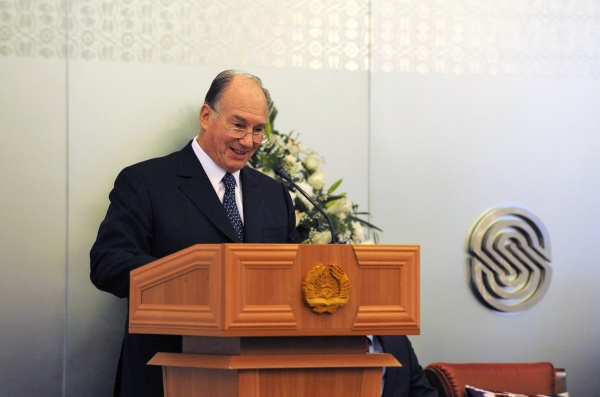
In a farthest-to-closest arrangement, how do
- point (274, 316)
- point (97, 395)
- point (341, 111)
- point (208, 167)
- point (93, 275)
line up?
point (341, 111) → point (97, 395) → point (208, 167) → point (93, 275) → point (274, 316)

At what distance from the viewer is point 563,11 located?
14.3 ft

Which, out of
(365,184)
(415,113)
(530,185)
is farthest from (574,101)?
(365,184)

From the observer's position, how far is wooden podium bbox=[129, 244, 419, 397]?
6.16 ft

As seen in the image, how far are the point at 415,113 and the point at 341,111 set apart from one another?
41 centimetres

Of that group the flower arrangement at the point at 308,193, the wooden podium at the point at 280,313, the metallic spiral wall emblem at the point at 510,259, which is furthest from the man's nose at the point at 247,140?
the metallic spiral wall emblem at the point at 510,259

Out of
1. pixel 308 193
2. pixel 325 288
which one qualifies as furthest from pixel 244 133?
pixel 325 288

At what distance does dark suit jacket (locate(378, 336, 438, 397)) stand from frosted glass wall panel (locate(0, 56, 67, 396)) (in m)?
1.52

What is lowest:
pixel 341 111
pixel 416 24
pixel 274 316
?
pixel 274 316

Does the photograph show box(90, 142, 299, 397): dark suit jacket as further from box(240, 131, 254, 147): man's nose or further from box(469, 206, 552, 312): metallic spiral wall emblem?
box(469, 206, 552, 312): metallic spiral wall emblem

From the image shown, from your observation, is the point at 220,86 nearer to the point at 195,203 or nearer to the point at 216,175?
the point at 216,175

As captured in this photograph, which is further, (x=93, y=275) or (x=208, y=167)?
(x=208, y=167)

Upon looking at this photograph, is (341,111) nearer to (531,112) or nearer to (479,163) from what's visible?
(479,163)

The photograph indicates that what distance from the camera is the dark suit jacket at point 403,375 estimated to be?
3.07 metres

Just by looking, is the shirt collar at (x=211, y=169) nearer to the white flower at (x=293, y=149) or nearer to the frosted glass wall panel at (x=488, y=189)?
the white flower at (x=293, y=149)
